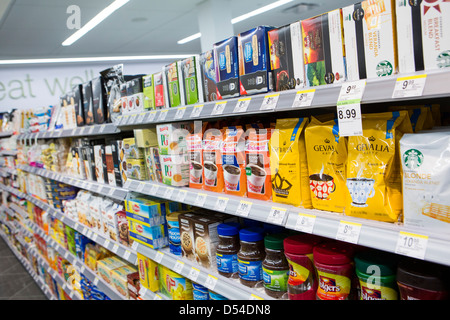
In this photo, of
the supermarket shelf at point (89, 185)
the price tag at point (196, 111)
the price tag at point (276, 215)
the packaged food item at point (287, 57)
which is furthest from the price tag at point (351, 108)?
the supermarket shelf at point (89, 185)

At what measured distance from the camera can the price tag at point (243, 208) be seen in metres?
1.41

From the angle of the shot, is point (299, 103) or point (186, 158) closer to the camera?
point (299, 103)

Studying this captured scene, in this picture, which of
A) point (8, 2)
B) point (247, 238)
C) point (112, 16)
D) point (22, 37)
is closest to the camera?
point (247, 238)

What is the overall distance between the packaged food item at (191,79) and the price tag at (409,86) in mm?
1026

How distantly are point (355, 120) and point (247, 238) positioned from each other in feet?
2.47

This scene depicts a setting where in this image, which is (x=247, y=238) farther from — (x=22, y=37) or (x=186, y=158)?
(x=22, y=37)

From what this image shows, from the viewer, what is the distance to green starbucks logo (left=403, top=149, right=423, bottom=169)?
964 mm

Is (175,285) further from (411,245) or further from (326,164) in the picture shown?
(411,245)

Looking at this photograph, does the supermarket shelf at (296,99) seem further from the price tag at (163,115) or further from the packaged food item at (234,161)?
the packaged food item at (234,161)

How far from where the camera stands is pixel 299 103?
3.84ft

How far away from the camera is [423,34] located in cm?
94

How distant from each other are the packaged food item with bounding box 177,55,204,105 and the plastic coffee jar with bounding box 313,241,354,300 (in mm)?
958
